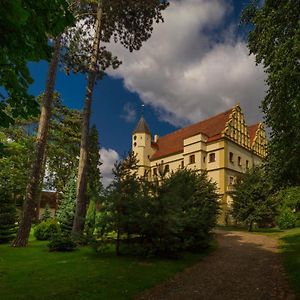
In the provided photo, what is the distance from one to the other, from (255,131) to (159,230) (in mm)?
44194

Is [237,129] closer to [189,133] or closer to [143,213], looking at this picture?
[189,133]

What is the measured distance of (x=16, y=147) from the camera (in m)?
35.2

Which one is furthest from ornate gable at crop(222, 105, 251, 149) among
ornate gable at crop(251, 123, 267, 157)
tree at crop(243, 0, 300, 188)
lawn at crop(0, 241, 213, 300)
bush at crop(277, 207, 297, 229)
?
lawn at crop(0, 241, 213, 300)

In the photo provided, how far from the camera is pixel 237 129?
50344 mm

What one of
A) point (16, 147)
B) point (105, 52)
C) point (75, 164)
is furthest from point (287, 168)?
point (75, 164)

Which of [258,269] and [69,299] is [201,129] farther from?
[69,299]

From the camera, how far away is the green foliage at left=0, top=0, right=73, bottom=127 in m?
4.03

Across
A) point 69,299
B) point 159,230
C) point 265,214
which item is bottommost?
point 69,299

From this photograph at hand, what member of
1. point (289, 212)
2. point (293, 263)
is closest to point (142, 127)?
point (289, 212)

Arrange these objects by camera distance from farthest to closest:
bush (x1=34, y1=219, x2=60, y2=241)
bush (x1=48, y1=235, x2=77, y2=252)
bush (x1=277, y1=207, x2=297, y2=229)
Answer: bush (x1=277, y1=207, x2=297, y2=229), bush (x1=34, y1=219, x2=60, y2=241), bush (x1=48, y1=235, x2=77, y2=252)

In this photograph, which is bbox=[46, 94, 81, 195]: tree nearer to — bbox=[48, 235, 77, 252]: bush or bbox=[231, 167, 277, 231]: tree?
bbox=[231, 167, 277, 231]: tree

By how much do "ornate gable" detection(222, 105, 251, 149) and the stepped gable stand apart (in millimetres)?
697

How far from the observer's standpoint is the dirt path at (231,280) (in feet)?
33.6

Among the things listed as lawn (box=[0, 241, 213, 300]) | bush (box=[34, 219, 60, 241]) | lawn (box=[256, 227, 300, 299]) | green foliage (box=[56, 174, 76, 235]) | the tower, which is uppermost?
the tower
